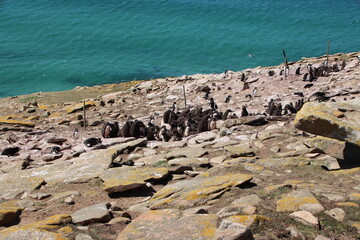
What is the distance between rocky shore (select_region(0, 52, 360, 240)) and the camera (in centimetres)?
553

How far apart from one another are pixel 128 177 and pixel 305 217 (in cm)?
391

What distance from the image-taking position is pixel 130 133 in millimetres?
13172

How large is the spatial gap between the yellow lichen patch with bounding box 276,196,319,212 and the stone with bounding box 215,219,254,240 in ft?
4.57

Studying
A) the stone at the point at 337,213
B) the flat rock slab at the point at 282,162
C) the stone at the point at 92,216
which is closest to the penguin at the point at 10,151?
the stone at the point at 92,216

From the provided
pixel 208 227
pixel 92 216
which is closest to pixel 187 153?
pixel 92 216

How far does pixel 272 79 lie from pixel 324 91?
11.9 ft

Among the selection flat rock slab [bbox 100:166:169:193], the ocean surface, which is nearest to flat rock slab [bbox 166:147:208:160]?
flat rock slab [bbox 100:166:169:193]

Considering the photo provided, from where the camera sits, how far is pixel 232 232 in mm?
4703

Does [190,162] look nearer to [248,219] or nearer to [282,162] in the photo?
[282,162]

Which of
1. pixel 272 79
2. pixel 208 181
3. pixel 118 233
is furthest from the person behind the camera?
pixel 272 79

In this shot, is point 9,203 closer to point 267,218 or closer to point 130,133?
point 267,218

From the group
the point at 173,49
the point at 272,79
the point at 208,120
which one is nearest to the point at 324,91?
the point at 272,79

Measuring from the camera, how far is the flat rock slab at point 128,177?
7.86 metres

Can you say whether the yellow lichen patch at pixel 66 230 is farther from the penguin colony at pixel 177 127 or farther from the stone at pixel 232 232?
the penguin colony at pixel 177 127
